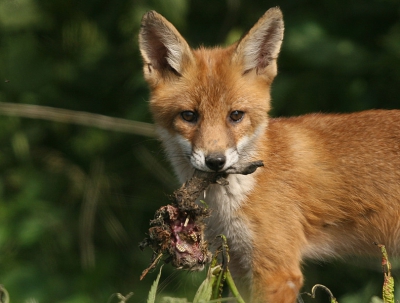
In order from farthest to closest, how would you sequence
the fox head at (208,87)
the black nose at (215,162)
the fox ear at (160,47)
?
the fox ear at (160,47), the fox head at (208,87), the black nose at (215,162)

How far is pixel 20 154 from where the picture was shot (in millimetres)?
6547

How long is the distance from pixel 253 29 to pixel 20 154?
3.56 metres

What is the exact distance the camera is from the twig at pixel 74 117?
5.88 meters

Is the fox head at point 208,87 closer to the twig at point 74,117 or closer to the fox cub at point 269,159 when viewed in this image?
the fox cub at point 269,159

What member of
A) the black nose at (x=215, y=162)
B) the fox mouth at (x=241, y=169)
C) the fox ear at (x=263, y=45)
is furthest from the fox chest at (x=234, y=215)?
the fox ear at (x=263, y=45)

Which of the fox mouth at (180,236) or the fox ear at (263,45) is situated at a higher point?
the fox ear at (263,45)

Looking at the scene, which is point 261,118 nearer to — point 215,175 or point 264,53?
point 264,53

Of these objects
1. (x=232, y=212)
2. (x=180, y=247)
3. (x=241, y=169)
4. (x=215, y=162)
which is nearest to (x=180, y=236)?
(x=180, y=247)

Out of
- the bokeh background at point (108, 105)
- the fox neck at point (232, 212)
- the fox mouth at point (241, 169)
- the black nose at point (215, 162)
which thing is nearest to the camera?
the fox mouth at point (241, 169)

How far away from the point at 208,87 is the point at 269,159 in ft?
2.10

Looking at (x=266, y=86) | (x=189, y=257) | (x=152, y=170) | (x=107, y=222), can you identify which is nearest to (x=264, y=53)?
(x=266, y=86)

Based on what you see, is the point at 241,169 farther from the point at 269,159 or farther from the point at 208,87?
the point at 269,159

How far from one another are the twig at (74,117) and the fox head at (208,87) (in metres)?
1.83

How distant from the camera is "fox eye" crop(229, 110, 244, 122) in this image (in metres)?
3.73
